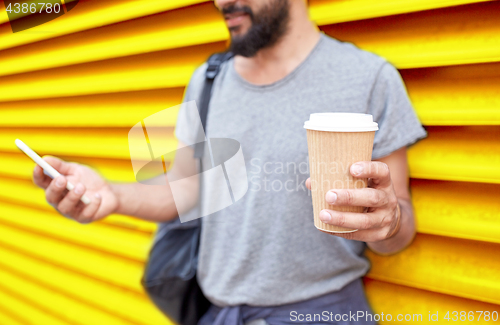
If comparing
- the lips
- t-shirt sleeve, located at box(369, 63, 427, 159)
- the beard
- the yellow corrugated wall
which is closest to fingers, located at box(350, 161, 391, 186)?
t-shirt sleeve, located at box(369, 63, 427, 159)

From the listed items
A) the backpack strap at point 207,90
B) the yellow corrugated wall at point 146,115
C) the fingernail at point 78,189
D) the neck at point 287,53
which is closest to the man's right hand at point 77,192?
the fingernail at point 78,189

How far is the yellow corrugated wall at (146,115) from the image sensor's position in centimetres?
130

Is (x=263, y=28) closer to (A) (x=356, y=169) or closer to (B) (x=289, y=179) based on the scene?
(B) (x=289, y=179)

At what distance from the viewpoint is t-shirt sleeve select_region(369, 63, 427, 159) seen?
1.16 meters

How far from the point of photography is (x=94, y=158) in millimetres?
2680

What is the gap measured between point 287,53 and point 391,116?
0.48 meters

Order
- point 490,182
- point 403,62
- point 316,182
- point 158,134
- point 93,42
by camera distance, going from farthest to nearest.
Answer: point 93,42 → point 158,134 → point 403,62 → point 490,182 → point 316,182

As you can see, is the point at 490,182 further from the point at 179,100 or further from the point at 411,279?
the point at 179,100

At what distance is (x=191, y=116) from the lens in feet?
5.19

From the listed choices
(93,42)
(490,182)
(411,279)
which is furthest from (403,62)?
(93,42)

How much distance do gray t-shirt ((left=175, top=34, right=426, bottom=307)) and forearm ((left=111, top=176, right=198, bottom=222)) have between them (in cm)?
31

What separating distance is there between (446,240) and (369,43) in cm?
87

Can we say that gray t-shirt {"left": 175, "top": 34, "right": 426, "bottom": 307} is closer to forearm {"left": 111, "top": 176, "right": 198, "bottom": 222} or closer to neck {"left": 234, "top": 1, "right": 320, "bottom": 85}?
neck {"left": 234, "top": 1, "right": 320, "bottom": 85}

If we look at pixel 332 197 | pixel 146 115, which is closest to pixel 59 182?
pixel 332 197
